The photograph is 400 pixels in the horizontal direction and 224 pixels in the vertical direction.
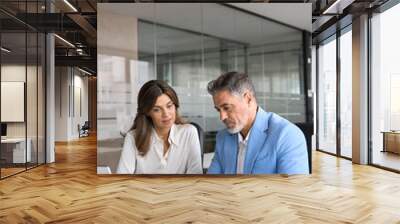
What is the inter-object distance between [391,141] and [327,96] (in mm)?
3317

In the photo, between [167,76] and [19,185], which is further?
[167,76]

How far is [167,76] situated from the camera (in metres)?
6.39

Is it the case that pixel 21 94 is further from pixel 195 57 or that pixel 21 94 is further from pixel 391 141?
pixel 391 141

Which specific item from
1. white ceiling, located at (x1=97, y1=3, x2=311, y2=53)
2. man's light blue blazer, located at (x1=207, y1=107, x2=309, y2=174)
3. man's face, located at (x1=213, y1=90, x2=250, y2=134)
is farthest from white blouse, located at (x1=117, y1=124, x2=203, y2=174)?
white ceiling, located at (x1=97, y1=3, x2=311, y2=53)

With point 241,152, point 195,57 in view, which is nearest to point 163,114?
point 195,57

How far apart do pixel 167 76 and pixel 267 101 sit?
1666 mm

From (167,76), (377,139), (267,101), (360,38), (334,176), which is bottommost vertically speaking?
(334,176)

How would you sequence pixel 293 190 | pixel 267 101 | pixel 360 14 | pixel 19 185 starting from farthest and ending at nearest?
1. pixel 360 14
2. pixel 267 101
3. pixel 19 185
4. pixel 293 190

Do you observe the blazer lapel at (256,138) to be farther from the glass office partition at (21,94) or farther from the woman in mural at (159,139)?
the glass office partition at (21,94)

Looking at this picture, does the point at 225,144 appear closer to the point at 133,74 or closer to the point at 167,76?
the point at 167,76

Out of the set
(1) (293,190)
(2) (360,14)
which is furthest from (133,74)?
(2) (360,14)

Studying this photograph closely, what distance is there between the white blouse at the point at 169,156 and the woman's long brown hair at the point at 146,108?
Answer: 80 mm

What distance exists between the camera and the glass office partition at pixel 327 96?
Result: 395 inches

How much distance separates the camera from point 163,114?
6.26 metres
